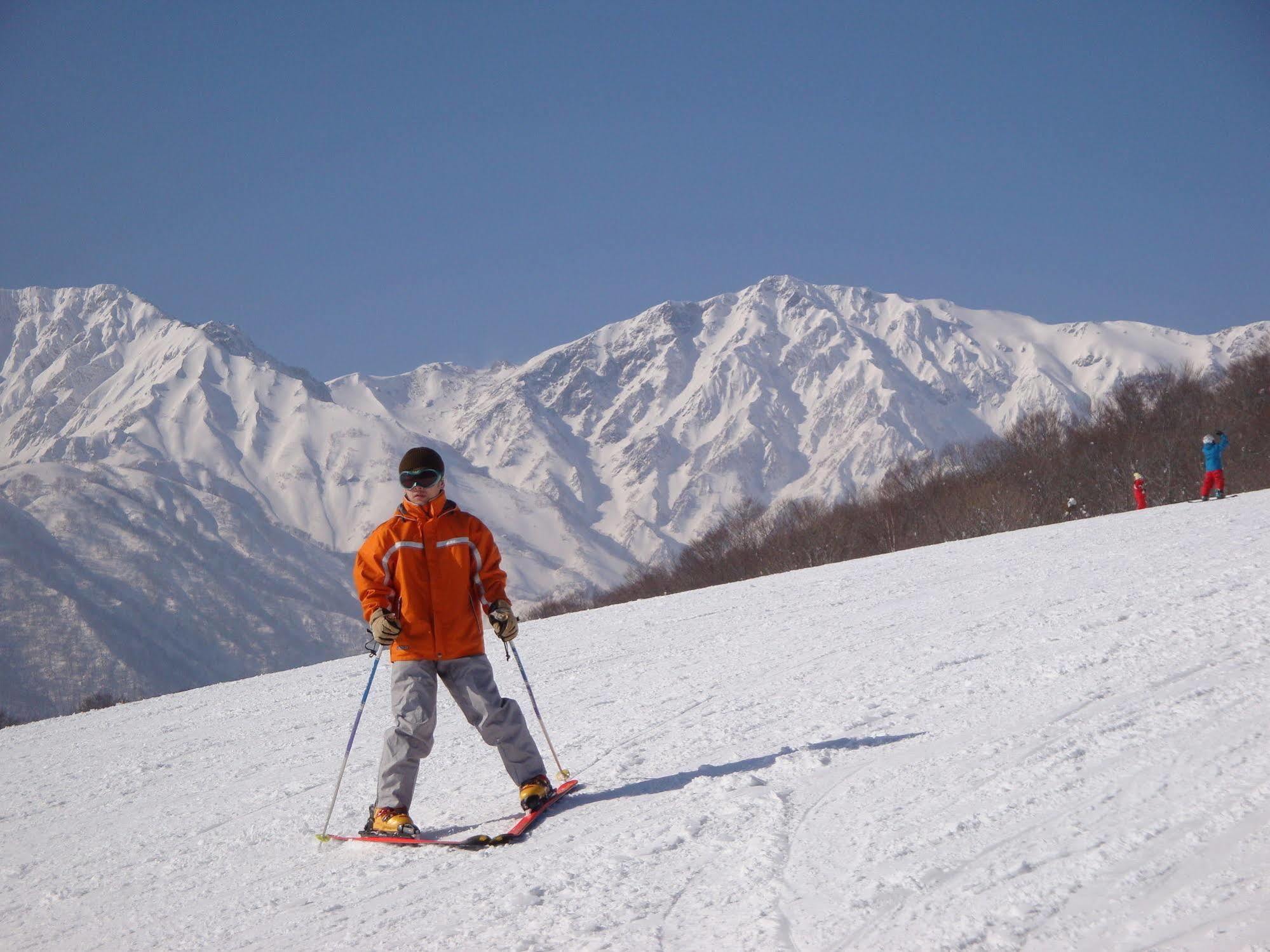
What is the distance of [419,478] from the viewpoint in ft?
17.6

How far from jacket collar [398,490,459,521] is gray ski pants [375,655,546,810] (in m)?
0.74

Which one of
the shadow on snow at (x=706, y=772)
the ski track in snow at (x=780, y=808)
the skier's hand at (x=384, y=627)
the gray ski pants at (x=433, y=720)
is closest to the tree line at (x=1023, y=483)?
the ski track in snow at (x=780, y=808)

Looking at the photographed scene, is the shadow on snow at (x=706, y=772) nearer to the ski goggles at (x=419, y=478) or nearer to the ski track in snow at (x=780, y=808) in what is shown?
the ski track in snow at (x=780, y=808)

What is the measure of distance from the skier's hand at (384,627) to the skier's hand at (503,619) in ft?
1.60

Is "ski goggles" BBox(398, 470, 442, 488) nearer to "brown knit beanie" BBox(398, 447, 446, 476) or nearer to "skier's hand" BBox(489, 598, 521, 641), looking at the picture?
"brown knit beanie" BBox(398, 447, 446, 476)

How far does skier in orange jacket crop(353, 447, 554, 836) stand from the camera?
530 centimetres

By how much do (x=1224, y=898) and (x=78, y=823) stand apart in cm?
663

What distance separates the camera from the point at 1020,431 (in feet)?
214

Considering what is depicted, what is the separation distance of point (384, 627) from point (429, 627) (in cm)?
30

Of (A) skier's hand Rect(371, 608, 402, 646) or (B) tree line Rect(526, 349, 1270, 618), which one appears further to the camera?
(B) tree line Rect(526, 349, 1270, 618)

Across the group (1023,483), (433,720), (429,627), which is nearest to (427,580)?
(429,627)

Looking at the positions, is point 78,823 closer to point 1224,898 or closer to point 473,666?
point 473,666

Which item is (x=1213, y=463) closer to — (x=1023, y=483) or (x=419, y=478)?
(x=419, y=478)

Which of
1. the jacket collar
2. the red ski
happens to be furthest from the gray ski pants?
the jacket collar
